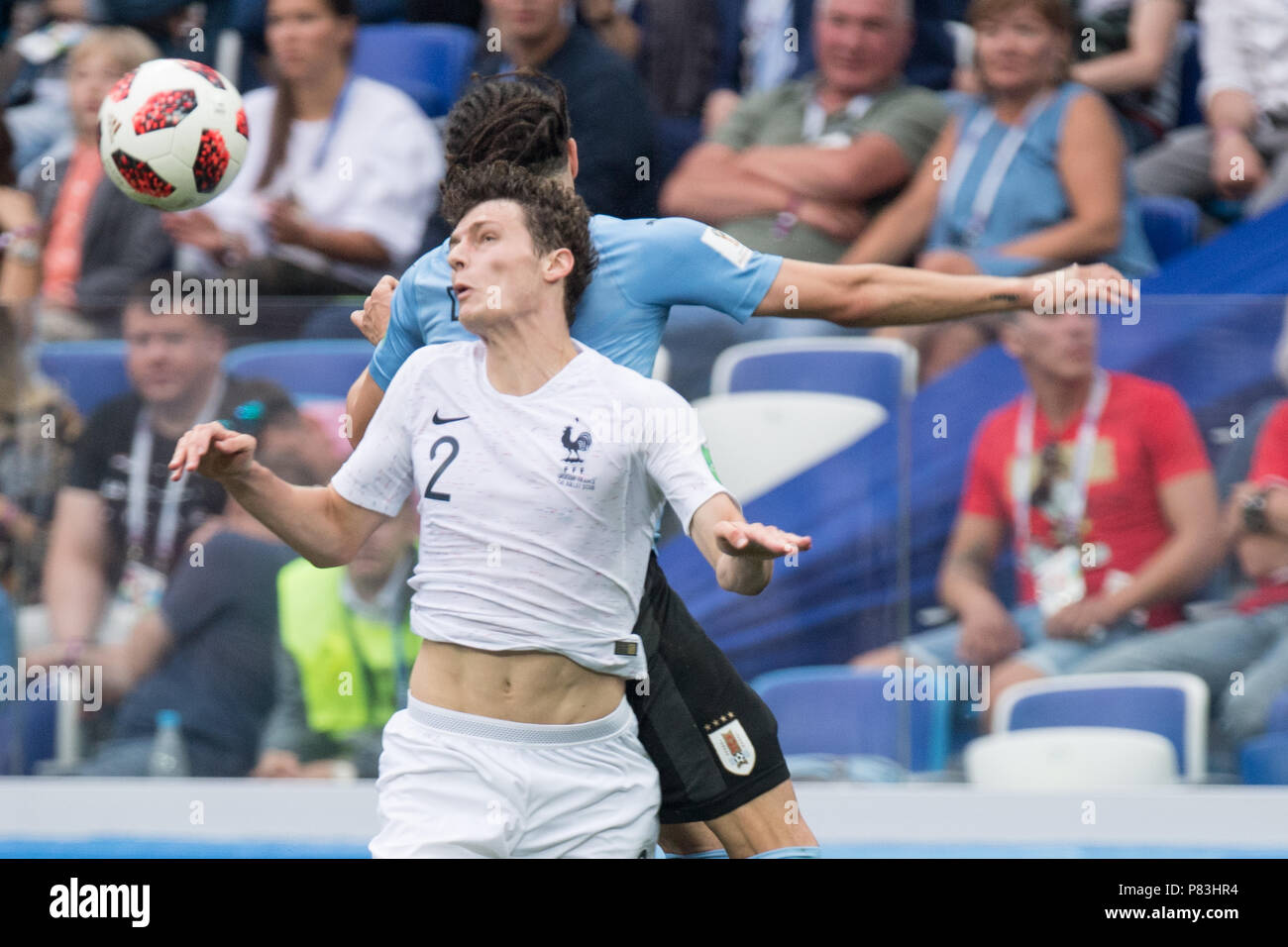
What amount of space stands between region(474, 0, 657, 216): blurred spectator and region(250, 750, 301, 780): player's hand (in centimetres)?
243

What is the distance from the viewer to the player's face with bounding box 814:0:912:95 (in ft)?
22.9

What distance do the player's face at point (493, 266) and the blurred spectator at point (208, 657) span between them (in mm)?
2818

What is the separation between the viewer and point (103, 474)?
643 centimetres

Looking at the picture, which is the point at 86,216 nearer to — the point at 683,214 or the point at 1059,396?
the point at 683,214

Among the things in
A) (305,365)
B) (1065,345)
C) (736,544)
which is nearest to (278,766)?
(305,365)

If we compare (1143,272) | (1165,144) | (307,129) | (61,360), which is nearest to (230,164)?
(61,360)

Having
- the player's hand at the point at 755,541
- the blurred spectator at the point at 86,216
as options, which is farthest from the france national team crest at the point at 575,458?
the blurred spectator at the point at 86,216

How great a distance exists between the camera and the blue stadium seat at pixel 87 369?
6.45 meters

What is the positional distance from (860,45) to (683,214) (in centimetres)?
100

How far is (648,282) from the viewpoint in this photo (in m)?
3.93

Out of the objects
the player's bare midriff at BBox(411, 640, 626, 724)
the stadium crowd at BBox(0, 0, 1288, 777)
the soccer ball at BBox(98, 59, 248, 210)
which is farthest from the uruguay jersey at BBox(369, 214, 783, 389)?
the stadium crowd at BBox(0, 0, 1288, 777)

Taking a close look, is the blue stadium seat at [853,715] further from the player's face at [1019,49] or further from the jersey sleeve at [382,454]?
the jersey sleeve at [382,454]

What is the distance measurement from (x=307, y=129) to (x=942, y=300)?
409 cm

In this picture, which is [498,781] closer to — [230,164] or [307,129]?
[230,164]
